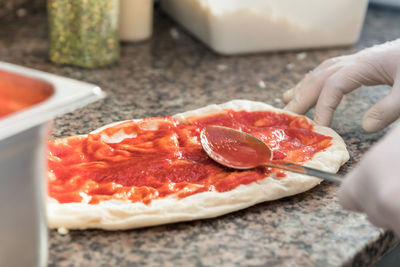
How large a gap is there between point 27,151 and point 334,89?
74 cm

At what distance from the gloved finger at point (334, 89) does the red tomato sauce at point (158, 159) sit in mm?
57

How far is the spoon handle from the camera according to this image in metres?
0.79

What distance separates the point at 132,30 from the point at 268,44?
42 centimetres

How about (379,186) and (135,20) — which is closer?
(379,186)

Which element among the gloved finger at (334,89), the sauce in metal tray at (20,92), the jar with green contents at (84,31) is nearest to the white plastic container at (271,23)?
the jar with green contents at (84,31)

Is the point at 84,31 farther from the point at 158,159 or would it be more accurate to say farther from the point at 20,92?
the point at 20,92

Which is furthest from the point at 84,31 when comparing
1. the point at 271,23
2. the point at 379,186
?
the point at 379,186

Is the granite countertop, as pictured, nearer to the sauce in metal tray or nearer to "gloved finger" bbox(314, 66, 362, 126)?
"gloved finger" bbox(314, 66, 362, 126)

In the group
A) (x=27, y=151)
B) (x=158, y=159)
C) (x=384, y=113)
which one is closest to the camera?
(x=27, y=151)

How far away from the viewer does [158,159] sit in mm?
917

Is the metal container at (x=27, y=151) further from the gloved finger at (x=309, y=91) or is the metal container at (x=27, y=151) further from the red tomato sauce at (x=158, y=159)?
the gloved finger at (x=309, y=91)

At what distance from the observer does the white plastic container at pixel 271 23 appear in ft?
4.79

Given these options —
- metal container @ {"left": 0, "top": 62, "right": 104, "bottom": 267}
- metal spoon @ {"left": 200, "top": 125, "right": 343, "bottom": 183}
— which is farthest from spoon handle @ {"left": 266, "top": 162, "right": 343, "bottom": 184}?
metal container @ {"left": 0, "top": 62, "right": 104, "bottom": 267}

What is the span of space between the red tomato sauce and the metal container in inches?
7.4
